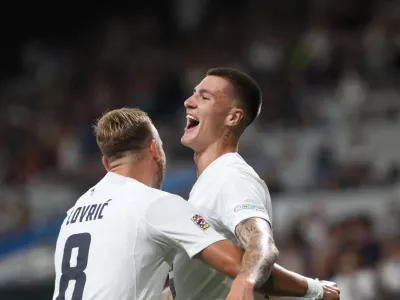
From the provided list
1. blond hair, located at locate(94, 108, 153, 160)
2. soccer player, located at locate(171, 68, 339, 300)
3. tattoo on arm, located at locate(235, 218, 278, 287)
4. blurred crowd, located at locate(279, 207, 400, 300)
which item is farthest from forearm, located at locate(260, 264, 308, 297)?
blurred crowd, located at locate(279, 207, 400, 300)

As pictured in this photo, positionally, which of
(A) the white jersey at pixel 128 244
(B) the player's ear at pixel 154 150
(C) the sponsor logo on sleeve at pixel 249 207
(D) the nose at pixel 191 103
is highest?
(D) the nose at pixel 191 103

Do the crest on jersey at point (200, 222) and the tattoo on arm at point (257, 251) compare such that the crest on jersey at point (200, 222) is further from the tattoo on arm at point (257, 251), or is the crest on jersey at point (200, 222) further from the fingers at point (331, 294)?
the fingers at point (331, 294)

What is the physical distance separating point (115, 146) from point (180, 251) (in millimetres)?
607

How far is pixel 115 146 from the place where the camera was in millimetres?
4441

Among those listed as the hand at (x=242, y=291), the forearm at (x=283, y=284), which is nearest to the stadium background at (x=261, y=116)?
the forearm at (x=283, y=284)

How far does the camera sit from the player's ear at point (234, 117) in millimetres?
4746

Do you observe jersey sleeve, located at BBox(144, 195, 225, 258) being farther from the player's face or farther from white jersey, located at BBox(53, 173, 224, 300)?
the player's face

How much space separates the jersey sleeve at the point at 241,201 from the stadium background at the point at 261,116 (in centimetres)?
399

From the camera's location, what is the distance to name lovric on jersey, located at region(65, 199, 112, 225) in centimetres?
428

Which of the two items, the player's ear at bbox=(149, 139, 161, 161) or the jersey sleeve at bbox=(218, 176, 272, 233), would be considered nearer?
the jersey sleeve at bbox=(218, 176, 272, 233)

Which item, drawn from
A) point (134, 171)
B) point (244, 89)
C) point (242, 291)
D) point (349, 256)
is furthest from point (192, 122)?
point (349, 256)

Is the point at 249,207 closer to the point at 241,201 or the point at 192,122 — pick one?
the point at 241,201

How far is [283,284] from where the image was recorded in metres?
4.15

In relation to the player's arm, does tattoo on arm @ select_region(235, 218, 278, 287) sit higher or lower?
higher
